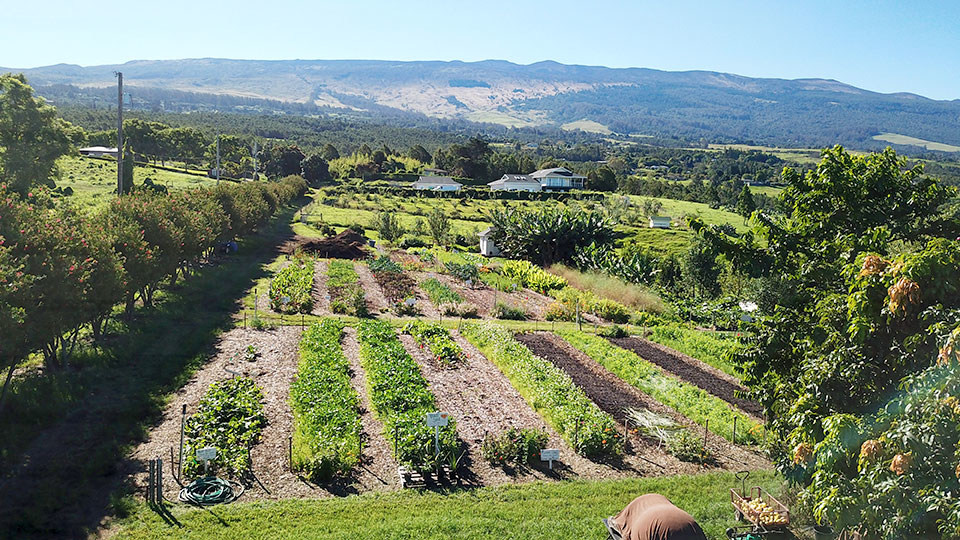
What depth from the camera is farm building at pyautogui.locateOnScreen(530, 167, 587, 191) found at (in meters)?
110

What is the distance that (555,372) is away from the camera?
19641 mm

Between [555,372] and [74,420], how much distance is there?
42.9 feet

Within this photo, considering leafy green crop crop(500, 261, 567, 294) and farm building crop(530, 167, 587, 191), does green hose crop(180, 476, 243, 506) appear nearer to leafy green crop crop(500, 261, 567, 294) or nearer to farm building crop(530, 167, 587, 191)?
leafy green crop crop(500, 261, 567, 294)

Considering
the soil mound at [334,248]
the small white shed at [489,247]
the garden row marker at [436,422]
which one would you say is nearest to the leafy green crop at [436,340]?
the garden row marker at [436,422]

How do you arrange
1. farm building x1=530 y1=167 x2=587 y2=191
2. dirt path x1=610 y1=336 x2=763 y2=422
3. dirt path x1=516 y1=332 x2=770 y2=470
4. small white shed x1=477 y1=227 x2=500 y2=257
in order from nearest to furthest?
dirt path x1=516 y1=332 x2=770 y2=470, dirt path x1=610 y1=336 x2=763 y2=422, small white shed x1=477 y1=227 x2=500 y2=257, farm building x1=530 y1=167 x2=587 y2=191

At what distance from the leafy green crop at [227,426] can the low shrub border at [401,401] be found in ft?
10.1

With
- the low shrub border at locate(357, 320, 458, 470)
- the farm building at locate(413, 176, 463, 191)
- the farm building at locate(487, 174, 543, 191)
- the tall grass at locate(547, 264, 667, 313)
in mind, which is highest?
the farm building at locate(487, 174, 543, 191)

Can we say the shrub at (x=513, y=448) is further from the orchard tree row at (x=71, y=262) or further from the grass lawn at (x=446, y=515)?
the orchard tree row at (x=71, y=262)

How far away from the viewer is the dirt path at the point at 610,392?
49.5 feet

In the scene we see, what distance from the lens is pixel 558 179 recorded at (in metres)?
111

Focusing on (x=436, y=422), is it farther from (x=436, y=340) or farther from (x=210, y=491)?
(x=436, y=340)

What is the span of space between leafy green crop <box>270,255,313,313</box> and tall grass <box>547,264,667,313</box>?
53.1 ft

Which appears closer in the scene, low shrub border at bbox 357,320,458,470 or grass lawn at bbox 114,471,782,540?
grass lawn at bbox 114,471,782,540

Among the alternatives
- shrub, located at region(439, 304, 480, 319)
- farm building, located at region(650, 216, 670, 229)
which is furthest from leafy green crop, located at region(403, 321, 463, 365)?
farm building, located at region(650, 216, 670, 229)
